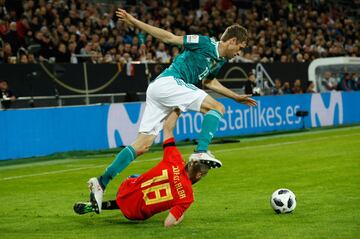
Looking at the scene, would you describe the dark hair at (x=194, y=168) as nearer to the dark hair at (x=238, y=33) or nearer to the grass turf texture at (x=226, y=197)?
the grass turf texture at (x=226, y=197)

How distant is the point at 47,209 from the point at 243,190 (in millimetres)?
2915

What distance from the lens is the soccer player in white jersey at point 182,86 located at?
357 inches

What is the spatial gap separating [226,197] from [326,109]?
18.2 meters

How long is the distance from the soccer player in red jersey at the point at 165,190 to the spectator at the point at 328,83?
74.4ft

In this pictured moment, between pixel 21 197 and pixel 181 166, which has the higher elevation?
pixel 181 166

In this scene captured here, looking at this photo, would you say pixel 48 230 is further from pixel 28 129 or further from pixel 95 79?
pixel 95 79

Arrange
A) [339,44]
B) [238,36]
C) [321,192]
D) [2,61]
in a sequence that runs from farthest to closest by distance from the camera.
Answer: [339,44], [2,61], [321,192], [238,36]

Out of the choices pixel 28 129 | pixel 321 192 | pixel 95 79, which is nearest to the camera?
pixel 321 192

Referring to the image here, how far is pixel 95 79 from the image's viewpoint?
21.8 m

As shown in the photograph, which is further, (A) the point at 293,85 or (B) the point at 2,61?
(A) the point at 293,85

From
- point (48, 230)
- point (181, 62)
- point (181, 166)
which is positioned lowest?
point (48, 230)

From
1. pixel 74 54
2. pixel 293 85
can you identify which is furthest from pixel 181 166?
pixel 293 85

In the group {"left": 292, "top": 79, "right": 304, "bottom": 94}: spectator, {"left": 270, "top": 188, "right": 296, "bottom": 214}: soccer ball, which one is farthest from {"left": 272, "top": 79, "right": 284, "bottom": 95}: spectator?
{"left": 270, "top": 188, "right": 296, "bottom": 214}: soccer ball

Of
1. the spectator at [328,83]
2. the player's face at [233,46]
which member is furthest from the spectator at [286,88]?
the player's face at [233,46]
